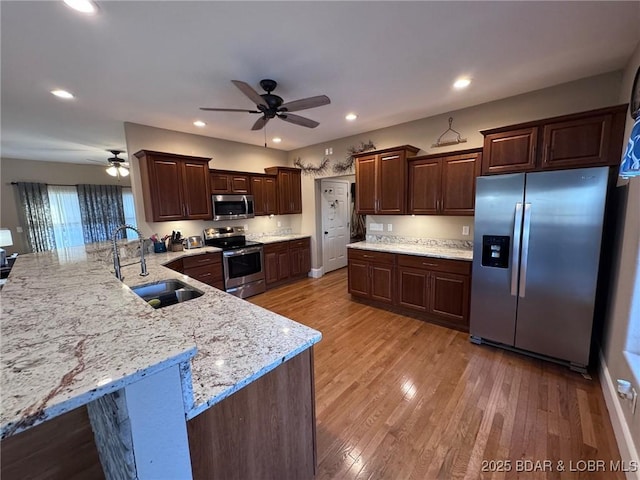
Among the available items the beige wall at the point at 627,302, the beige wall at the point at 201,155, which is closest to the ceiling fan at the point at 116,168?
the beige wall at the point at 201,155

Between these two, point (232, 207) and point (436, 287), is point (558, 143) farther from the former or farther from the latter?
point (232, 207)

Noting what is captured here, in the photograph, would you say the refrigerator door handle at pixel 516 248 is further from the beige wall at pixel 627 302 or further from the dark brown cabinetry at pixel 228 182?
the dark brown cabinetry at pixel 228 182

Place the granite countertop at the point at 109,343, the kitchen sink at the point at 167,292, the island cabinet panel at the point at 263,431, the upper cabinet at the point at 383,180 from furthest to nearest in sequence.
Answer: the upper cabinet at the point at 383,180 → the kitchen sink at the point at 167,292 → the island cabinet panel at the point at 263,431 → the granite countertop at the point at 109,343

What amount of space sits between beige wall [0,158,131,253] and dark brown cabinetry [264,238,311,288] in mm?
5626

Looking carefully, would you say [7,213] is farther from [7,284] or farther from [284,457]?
[284,457]

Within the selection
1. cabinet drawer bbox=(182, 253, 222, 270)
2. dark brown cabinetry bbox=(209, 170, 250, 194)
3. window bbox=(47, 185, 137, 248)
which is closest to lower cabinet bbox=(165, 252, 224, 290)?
cabinet drawer bbox=(182, 253, 222, 270)

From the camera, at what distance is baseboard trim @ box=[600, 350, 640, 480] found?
4.80ft

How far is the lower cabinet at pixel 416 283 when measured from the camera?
3105 mm

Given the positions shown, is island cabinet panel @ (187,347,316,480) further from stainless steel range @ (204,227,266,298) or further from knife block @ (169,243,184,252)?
knife block @ (169,243,184,252)

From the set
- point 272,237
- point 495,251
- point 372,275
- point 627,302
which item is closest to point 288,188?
point 272,237

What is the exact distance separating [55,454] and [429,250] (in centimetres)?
394

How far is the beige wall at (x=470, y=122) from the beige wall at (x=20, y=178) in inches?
235

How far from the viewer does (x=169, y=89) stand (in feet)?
8.77

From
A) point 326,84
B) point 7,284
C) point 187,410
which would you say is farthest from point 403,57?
point 7,284
